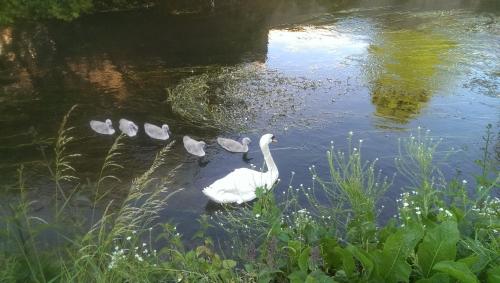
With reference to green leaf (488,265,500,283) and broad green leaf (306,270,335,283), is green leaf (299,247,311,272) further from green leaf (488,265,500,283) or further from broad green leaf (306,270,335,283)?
green leaf (488,265,500,283)

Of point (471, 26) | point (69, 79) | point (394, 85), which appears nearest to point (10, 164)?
point (69, 79)

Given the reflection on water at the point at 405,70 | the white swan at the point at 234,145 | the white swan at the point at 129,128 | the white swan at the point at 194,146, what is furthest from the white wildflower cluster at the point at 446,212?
the white swan at the point at 129,128

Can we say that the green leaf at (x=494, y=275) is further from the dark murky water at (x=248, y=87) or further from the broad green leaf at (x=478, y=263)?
the dark murky water at (x=248, y=87)

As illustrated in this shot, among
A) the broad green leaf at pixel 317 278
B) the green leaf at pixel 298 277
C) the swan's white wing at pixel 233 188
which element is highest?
the broad green leaf at pixel 317 278

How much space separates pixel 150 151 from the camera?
7711 mm

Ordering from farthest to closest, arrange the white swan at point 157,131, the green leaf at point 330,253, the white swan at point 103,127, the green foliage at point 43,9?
the green foliage at point 43,9, the white swan at point 103,127, the white swan at point 157,131, the green leaf at point 330,253

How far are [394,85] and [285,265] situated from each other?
785cm

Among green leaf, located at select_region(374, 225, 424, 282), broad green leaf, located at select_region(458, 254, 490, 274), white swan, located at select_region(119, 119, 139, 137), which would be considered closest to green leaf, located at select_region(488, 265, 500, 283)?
broad green leaf, located at select_region(458, 254, 490, 274)

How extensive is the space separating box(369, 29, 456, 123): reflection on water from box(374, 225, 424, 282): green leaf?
20.8 feet

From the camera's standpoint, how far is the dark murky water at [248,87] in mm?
7508

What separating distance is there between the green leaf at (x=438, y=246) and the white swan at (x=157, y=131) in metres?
5.94

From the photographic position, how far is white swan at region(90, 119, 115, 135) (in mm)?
8039

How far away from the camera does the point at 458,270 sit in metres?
2.12

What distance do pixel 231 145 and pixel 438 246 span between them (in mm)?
5306
